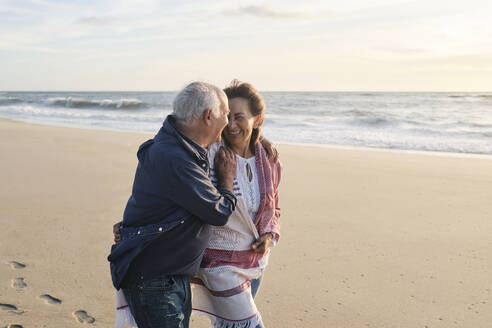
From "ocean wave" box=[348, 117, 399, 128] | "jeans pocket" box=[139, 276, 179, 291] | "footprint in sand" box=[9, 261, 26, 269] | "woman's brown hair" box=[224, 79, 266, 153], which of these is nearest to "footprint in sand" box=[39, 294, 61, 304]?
"footprint in sand" box=[9, 261, 26, 269]

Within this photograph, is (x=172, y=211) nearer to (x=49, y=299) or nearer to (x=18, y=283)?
(x=49, y=299)

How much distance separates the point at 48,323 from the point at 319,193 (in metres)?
4.07

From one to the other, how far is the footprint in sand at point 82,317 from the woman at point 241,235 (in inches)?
44.9

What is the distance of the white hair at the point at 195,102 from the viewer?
5.92 feet

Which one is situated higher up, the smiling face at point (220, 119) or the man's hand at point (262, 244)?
the smiling face at point (220, 119)

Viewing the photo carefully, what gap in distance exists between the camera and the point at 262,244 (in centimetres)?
219

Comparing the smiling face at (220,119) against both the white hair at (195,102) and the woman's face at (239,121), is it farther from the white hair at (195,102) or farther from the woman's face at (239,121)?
the woman's face at (239,121)

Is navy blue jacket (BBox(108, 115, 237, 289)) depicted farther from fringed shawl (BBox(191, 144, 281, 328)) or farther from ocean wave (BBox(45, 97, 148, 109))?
ocean wave (BBox(45, 97, 148, 109))

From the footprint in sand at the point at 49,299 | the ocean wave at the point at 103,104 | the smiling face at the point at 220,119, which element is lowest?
the footprint in sand at the point at 49,299

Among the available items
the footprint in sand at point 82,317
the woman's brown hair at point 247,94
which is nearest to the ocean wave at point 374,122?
the footprint in sand at point 82,317

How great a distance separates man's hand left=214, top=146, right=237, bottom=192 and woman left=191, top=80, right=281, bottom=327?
0.15 ft

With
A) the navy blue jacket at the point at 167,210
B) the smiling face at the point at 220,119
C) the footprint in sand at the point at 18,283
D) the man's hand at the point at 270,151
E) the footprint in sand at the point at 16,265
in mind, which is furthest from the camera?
the footprint in sand at the point at 16,265

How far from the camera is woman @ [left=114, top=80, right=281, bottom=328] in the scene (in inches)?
83.0

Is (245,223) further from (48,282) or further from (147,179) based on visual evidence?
(48,282)
